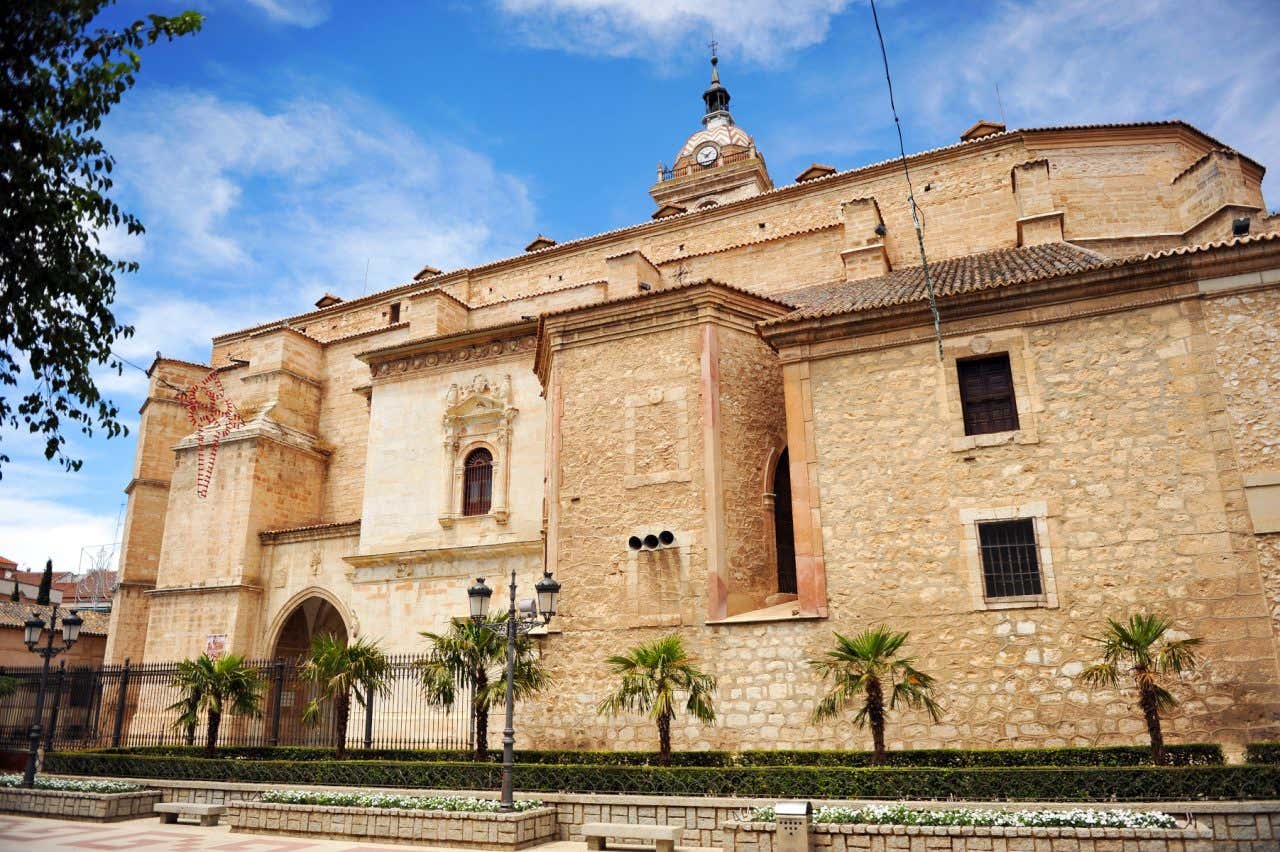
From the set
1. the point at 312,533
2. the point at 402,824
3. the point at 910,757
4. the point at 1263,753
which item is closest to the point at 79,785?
the point at 402,824

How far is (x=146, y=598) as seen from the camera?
27.9 m

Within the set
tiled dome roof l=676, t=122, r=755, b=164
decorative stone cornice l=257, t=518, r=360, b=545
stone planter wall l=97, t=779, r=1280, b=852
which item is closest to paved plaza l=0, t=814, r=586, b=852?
stone planter wall l=97, t=779, r=1280, b=852

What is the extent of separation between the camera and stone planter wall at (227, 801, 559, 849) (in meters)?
10.1

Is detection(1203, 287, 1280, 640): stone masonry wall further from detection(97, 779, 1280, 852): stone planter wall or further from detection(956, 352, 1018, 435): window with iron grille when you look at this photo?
detection(97, 779, 1280, 852): stone planter wall

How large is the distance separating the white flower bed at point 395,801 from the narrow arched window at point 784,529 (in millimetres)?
5713

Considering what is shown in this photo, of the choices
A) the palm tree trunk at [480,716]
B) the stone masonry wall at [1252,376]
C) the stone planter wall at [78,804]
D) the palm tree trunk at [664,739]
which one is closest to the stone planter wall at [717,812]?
the palm tree trunk at [664,739]

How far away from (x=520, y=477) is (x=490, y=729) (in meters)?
5.76

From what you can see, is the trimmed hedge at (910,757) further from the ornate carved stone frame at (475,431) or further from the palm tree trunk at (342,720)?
the ornate carved stone frame at (475,431)

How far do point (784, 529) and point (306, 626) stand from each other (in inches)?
613

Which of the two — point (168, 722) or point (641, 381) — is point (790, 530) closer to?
point (641, 381)

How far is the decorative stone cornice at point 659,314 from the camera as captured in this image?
14.6m

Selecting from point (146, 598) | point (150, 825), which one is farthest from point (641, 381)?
point (146, 598)

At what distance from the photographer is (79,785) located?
44.9 ft

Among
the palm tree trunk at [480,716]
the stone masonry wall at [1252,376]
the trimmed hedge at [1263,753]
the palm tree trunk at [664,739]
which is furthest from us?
the palm tree trunk at [480,716]
